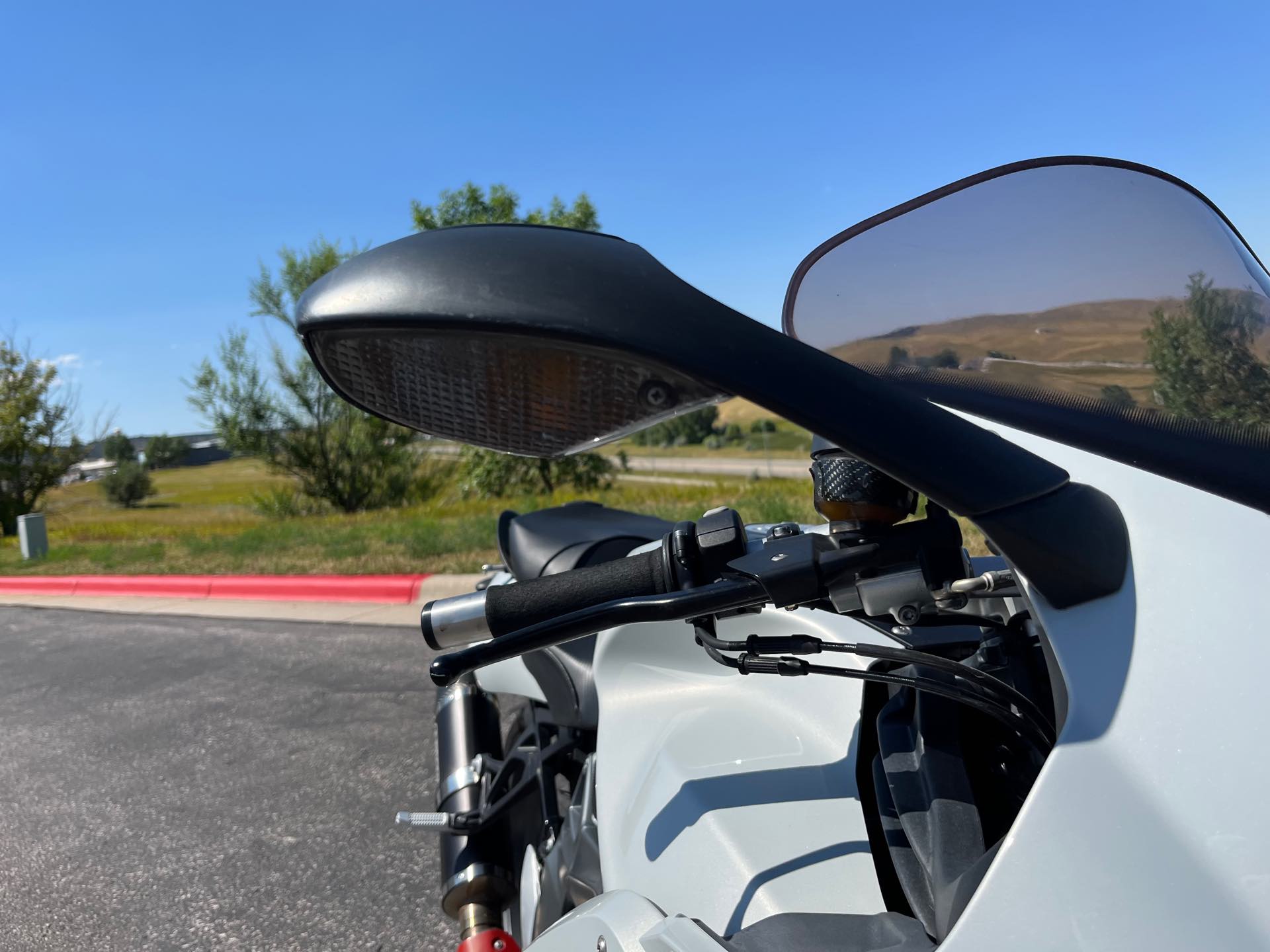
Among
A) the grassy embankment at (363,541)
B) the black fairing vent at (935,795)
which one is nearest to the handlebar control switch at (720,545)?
the black fairing vent at (935,795)

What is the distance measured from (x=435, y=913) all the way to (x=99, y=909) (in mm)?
1068

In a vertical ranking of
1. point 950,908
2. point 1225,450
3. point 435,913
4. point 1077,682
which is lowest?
point 435,913

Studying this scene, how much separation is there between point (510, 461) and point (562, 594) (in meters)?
16.6

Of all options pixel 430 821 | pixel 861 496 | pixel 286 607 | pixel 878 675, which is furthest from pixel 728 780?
pixel 286 607

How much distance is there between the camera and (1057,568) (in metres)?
0.78

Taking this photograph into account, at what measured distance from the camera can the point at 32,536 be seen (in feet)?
40.4

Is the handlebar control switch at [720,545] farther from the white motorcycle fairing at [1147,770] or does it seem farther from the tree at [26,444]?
the tree at [26,444]

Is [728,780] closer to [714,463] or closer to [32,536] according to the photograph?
[32,536]

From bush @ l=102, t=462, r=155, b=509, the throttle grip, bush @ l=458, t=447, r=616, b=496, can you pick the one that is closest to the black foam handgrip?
the throttle grip

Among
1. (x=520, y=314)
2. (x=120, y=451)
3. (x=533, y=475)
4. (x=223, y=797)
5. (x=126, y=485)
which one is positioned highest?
(x=120, y=451)

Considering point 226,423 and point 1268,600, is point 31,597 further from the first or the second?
point 226,423

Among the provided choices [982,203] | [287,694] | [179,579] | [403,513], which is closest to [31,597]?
[179,579]

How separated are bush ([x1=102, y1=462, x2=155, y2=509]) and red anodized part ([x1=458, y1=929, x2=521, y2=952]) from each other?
4891cm

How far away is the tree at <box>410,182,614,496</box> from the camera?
685 inches
